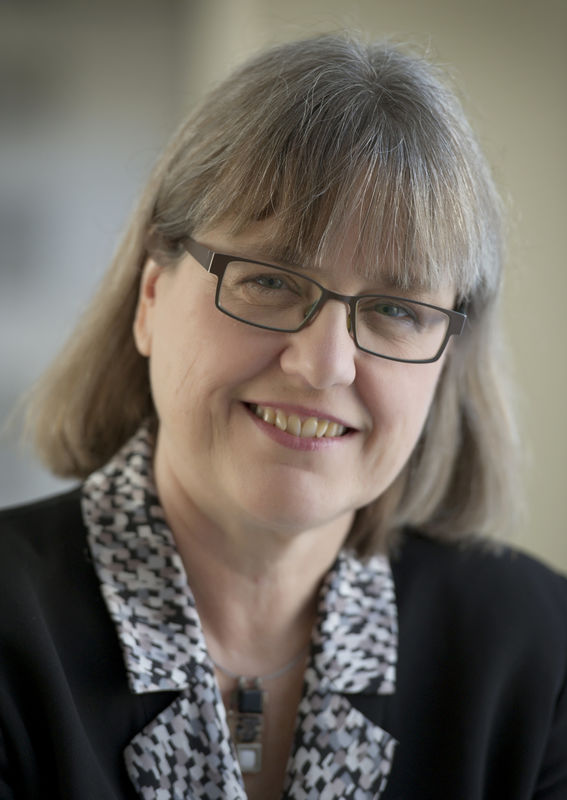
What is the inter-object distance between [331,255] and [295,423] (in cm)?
25

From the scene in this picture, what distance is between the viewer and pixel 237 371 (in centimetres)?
142

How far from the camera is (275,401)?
1.42 meters

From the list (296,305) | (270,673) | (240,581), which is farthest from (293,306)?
(270,673)

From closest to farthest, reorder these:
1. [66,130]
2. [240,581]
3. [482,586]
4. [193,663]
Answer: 1. [193,663]
2. [240,581]
3. [482,586]
4. [66,130]

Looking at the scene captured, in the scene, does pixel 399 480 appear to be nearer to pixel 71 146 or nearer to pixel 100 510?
pixel 100 510

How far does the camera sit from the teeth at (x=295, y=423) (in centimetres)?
143

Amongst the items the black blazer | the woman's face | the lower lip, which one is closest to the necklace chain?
the black blazer

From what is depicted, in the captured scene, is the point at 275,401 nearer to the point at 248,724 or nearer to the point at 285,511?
the point at 285,511

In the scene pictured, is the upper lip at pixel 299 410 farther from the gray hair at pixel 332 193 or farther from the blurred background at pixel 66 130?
the blurred background at pixel 66 130

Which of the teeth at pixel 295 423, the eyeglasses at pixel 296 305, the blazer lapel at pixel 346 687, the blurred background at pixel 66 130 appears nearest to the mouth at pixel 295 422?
the teeth at pixel 295 423

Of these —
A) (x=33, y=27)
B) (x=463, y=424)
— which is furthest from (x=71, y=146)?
(x=463, y=424)

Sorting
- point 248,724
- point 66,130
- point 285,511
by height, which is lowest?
point 248,724

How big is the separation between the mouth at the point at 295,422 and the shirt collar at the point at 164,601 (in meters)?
0.29

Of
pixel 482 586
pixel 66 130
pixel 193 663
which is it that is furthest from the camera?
pixel 66 130
